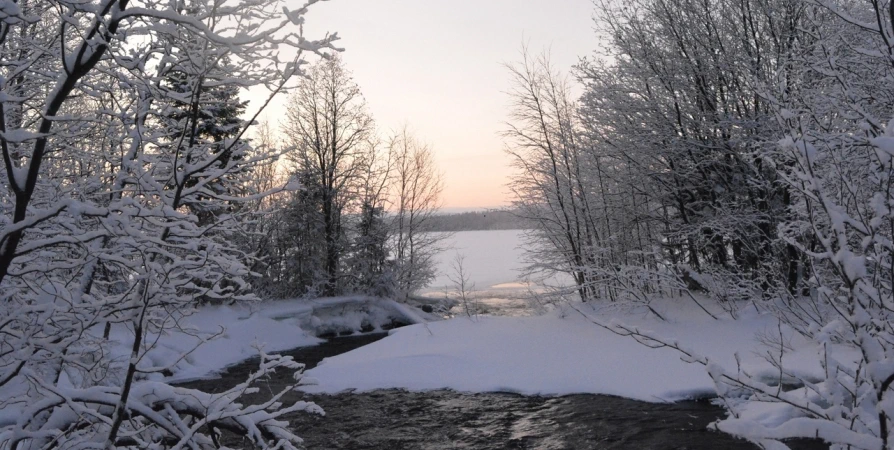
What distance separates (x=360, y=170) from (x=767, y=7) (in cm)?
1888

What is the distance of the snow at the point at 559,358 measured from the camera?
9375mm

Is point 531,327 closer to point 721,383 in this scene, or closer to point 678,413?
point 678,413

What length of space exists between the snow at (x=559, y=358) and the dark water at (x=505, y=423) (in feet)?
1.45

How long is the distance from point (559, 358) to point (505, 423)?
2.93 metres

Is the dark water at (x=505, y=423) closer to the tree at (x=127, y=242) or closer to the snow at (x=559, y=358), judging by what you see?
the snow at (x=559, y=358)

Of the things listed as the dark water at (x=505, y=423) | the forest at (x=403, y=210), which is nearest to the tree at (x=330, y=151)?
the forest at (x=403, y=210)

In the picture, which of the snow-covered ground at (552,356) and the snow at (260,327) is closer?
the snow-covered ground at (552,356)

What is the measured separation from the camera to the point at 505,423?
855 cm

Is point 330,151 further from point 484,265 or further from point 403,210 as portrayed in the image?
point 484,265

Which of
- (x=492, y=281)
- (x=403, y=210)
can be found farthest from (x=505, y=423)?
(x=492, y=281)

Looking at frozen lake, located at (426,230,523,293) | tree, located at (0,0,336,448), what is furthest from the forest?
frozen lake, located at (426,230,523,293)

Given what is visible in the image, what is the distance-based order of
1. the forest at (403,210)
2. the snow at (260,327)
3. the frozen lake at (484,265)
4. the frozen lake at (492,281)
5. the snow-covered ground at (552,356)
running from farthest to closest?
the frozen lake at (484,265) → the frozen lake at (492,281) → the snow at (260,327) → the snow-covered ground at (552,356) → the forest at (403,210)

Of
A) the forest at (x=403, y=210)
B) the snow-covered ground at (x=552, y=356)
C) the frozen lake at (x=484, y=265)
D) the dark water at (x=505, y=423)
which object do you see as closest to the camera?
the forest at (x=403, y=210)

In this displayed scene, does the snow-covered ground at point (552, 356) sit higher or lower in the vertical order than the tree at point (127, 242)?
lower
